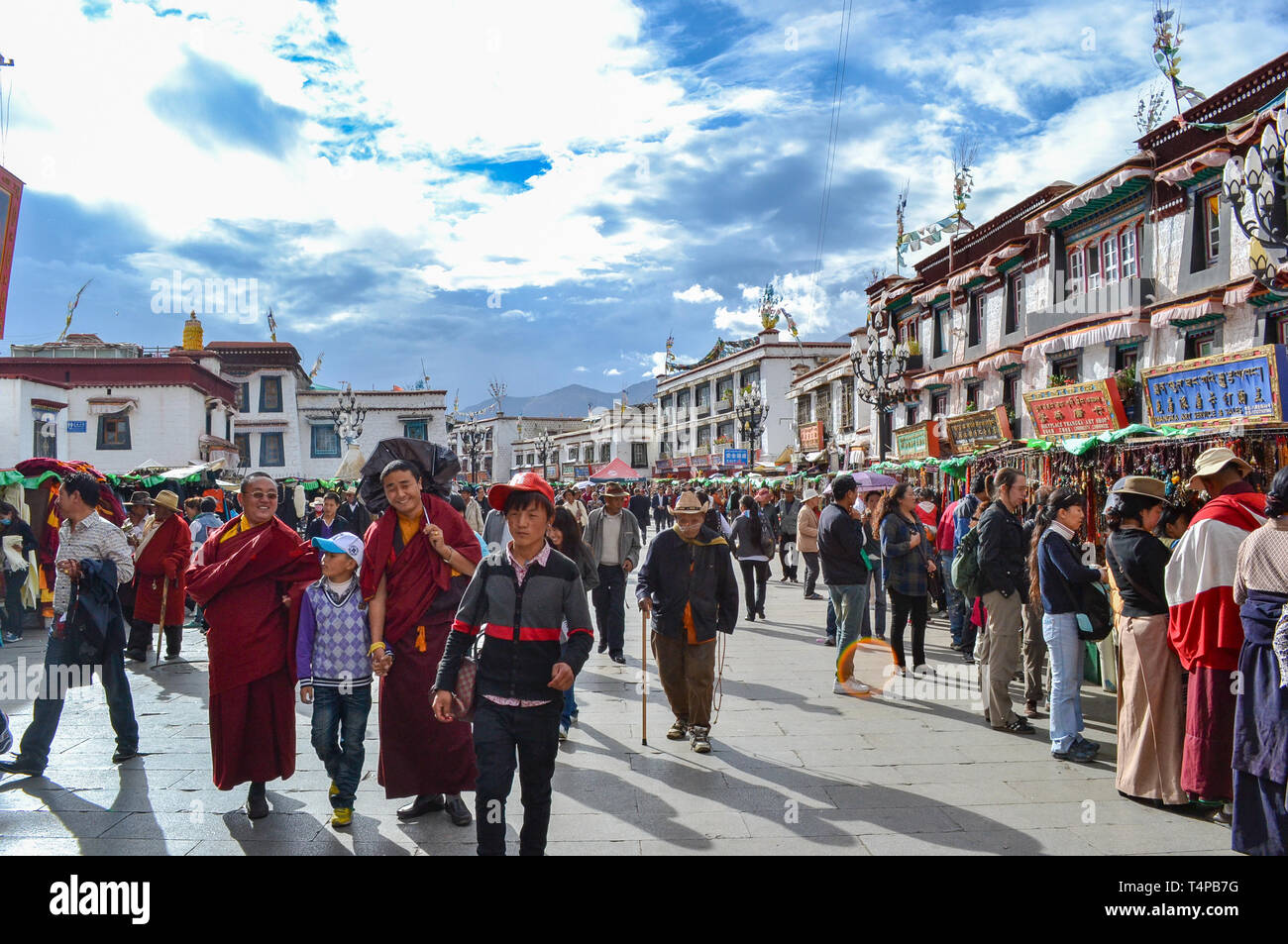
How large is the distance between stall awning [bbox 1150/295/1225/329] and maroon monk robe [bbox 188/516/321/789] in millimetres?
17764

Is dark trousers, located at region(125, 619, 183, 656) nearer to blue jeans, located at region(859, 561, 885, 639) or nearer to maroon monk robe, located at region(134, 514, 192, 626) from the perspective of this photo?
maroon monk robe, located at region(134, 514, 192, 626)

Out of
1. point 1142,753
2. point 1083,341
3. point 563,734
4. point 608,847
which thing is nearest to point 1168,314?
point 1083,341

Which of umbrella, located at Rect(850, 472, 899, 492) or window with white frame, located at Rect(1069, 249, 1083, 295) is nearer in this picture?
umbrella, located at Rect(850, 472, 899, 492)

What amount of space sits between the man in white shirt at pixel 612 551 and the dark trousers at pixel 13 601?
24.2ft

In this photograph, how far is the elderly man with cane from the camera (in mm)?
5785

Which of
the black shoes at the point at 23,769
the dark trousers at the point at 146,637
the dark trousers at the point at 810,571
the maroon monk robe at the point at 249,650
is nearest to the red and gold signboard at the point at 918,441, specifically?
the dark trousers at the point at 810,571

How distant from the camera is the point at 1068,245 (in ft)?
69.9

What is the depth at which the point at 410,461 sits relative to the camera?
4598 mm

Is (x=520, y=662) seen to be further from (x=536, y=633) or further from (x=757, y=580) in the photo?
(x=757, y=580)

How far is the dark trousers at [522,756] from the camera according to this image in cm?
336

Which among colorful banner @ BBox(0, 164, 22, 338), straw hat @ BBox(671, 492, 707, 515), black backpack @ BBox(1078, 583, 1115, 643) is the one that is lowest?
black backpack @ BBox(1078, 583, 1115, 643)

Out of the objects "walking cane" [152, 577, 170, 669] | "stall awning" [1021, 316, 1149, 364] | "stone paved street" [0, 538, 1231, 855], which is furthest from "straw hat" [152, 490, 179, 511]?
"stall awning" [1021, 316, 1149, 364]

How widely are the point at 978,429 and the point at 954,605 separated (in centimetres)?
1213

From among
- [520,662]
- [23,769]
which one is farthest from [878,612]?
[23,769]
